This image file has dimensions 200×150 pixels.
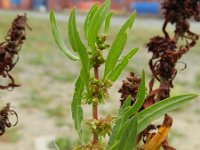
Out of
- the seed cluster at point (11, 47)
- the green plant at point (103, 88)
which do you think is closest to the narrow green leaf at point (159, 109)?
the green plant at point (103, 88)

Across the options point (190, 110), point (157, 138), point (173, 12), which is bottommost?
point (190, 110)

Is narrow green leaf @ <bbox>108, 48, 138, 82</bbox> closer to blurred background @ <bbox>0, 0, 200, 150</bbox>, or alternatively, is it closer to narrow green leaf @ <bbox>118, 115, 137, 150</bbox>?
narrow green leaf @ <bbox>118, 115, 137, 150</bbox>

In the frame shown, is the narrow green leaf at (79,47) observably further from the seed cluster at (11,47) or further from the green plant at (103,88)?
the seed cluster at (11,47)

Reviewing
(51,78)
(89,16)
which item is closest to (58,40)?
(89,16)

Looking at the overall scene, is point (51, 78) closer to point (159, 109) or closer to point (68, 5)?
point (159, 109)

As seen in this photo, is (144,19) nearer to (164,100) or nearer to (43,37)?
(43,37)

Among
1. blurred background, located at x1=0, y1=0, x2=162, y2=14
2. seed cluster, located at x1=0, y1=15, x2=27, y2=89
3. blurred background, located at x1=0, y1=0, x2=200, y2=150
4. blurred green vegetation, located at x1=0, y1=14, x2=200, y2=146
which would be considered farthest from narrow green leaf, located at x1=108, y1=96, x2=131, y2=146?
blurred background, located at x1=0, y1=0, x2=162, y2=14

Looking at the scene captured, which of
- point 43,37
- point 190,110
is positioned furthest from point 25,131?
point 43,37
